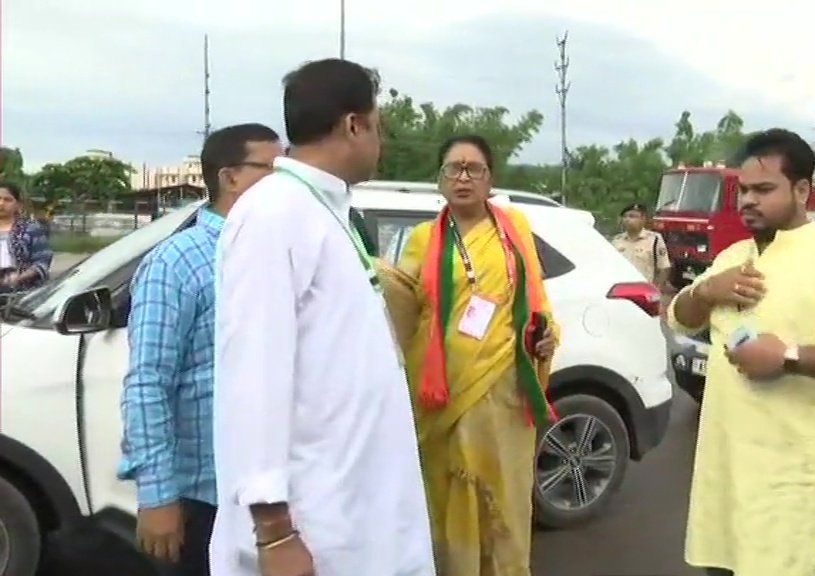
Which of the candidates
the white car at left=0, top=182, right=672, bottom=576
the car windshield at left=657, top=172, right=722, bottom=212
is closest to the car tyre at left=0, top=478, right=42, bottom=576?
the white car at left=0, top=182, right=672, bottom=576

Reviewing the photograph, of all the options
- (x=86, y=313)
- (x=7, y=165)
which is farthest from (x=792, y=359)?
(x=7, y=165)

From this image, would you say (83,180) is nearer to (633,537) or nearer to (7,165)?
(7,165)

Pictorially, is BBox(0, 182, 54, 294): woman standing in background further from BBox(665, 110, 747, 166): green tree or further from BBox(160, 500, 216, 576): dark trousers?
BBox(665, 110, 747, 166): green tree

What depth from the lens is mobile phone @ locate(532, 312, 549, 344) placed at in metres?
3.74

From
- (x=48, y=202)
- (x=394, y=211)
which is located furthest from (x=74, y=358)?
(x=48, y=202)

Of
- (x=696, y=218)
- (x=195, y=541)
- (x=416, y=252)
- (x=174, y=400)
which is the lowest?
(x=696, y=218)

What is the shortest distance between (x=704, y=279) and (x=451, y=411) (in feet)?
3.69

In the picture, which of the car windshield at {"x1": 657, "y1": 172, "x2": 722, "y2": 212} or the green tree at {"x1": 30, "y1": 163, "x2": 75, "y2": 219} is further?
the green tree at {"x1": 30, "y1": 163, "x2": 75, "y2": 219}

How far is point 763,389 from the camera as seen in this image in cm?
272

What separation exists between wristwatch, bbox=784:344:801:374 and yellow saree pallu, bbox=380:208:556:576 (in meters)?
1.23

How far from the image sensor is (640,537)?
5164 millimetres

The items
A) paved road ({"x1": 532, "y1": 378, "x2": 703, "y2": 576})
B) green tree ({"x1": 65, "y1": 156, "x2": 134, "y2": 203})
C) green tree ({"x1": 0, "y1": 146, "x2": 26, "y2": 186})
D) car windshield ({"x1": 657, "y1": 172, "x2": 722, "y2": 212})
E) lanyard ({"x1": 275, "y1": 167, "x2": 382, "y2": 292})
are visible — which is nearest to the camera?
lanyard ({"x1": 275, "y1": 167, "x2": 382, "y2": 292})

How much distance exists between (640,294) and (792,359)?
108 inches

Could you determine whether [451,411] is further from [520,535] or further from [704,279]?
[704,279]
